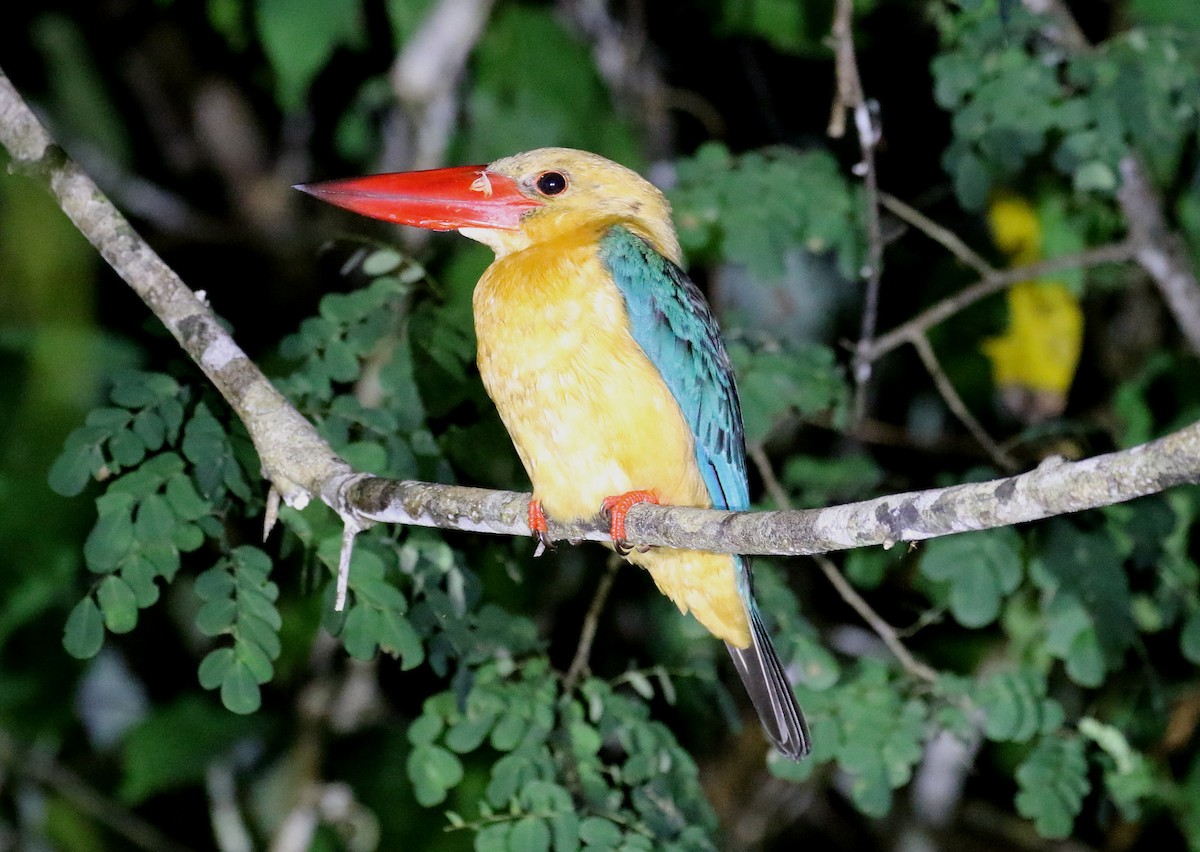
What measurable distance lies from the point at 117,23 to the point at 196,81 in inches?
17.2

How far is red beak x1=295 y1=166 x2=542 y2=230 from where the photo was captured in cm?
246

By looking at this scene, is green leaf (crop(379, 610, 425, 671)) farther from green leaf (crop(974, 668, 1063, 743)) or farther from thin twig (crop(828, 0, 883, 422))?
thin twig (crop(828, 0, 883, 422))

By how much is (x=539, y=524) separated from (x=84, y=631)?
749 millimetres

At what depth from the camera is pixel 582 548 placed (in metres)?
4.08

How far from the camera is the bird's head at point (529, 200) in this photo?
97.7 inches

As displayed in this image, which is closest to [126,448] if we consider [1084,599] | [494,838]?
[494,838]

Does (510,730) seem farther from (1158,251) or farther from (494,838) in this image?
(1158,251)

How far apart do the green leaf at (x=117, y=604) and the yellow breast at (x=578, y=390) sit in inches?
27.6

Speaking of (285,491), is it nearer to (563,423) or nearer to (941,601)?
(563,423)

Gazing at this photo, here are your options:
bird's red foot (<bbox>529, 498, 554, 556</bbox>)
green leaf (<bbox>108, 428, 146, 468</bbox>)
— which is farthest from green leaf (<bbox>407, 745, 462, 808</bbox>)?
green leaf (<bbox>108, 428, 146, 468</bbox>)

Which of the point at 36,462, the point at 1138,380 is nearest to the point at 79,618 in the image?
the point at 36,462

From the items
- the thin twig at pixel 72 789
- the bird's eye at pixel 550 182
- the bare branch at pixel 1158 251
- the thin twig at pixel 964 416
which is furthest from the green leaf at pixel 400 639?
the bare branch at pixel 1158 251

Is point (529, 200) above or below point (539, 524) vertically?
above

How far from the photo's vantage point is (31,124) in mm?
2219
